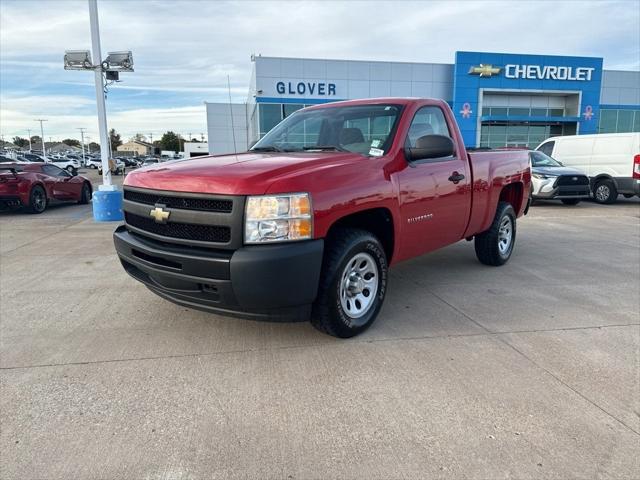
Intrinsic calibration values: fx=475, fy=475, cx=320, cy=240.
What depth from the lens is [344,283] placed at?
366 cm

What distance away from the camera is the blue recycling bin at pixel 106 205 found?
34.5 feet

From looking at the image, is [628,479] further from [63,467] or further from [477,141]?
[477,141]

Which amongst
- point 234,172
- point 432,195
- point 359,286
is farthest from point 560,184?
point 234,172

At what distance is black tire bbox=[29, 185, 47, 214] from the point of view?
11992mm

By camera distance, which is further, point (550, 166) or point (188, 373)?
point (550, 166)

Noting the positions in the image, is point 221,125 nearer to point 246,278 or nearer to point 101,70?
point 101,70

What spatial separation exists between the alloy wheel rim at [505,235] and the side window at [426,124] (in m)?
1.89

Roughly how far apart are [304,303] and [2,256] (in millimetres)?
5884

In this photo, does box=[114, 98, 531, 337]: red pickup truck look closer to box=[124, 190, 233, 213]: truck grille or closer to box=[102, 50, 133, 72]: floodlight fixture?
box=[124, 190, 233, 213]: truck grille

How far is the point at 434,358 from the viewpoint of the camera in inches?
138

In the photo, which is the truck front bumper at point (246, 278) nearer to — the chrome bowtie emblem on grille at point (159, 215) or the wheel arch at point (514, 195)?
the chrome bowtie emblem on grille at point (159, 215)

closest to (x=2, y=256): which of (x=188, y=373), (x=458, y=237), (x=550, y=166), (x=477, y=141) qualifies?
(x=188, y=373)

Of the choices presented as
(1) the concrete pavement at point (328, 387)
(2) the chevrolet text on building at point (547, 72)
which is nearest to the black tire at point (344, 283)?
(1) the concrete pavement at point (328, 387)

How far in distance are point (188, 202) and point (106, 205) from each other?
26.6ft
